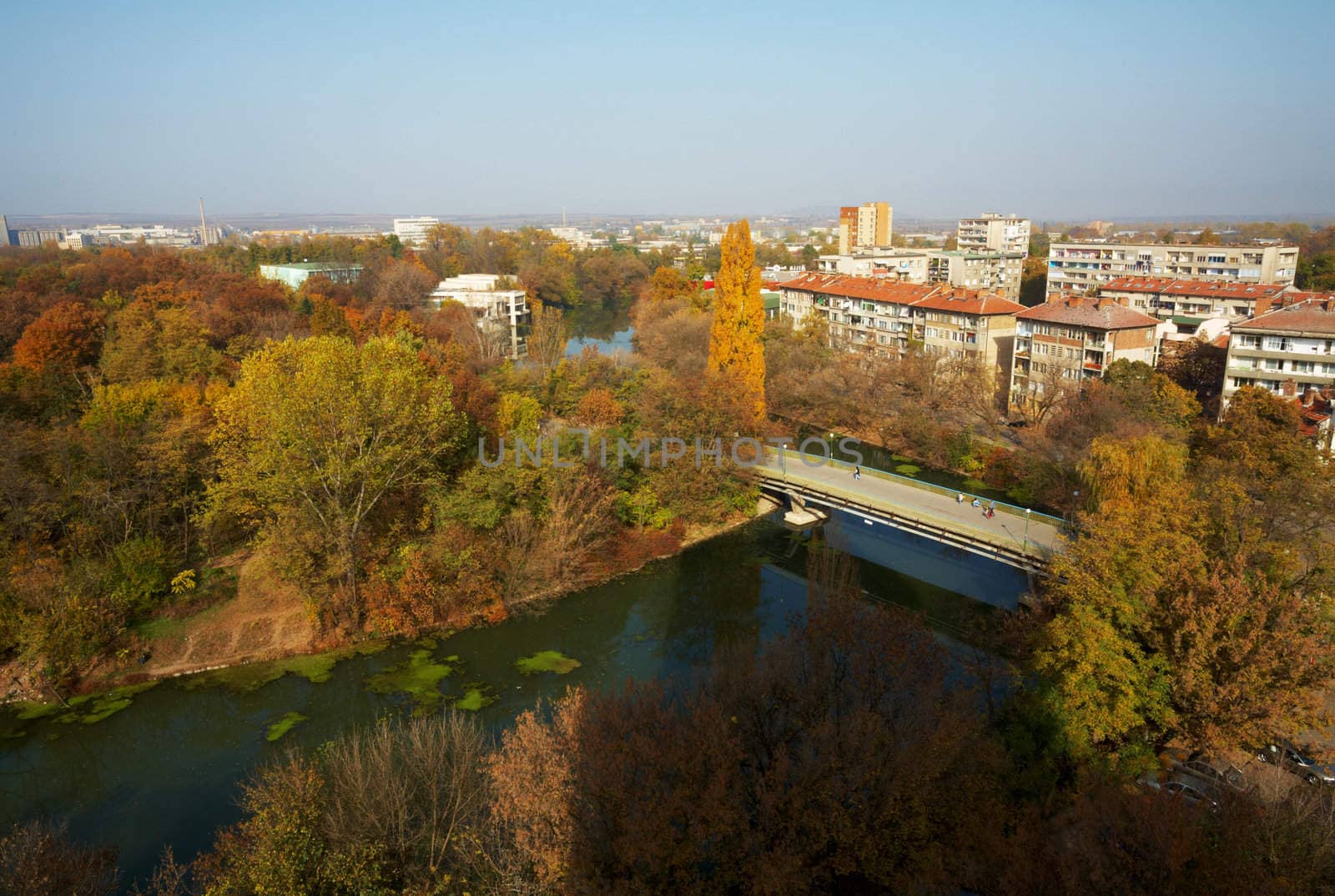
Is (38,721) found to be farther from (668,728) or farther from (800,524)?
(800,524)

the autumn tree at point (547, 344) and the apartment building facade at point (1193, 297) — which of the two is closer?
the apartment building facade at point (1193, 297)

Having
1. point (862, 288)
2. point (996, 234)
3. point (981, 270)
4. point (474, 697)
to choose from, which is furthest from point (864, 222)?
point (474, 697)

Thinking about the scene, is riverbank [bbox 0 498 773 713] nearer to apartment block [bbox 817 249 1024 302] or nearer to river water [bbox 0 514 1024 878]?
river water [bbox 0 514 1024 878]

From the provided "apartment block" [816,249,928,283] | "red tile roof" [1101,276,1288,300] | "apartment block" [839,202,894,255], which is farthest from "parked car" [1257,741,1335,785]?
"apartment block" [839,202,894,255]

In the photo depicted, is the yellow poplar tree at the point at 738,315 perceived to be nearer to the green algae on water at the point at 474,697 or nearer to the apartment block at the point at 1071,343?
the apartment block at the point at 1071,343

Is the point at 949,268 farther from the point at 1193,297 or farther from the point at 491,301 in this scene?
the point at 491,301

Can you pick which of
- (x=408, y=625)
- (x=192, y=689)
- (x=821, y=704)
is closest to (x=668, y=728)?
(x=821, y=704)

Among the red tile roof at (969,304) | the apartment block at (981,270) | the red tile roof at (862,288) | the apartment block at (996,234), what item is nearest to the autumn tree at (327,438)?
the red tile roof at (969,304)
